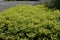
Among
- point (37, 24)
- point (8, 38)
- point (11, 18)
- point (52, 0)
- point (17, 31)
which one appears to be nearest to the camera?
point (8, 38)

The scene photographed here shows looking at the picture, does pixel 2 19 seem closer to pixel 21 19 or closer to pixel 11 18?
pixel 11 18

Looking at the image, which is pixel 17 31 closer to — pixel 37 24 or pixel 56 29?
pixel 37 24

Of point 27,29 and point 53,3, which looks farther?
point 53,3

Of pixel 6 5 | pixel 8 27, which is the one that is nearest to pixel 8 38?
pixel 8 27

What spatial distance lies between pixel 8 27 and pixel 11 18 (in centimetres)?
40

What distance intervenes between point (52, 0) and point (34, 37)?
6.69 ft

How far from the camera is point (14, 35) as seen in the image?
94.0 inches

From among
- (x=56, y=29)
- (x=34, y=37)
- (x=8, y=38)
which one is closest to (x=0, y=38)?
(x=8, y=38)

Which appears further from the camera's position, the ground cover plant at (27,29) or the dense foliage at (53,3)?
the dense foliage at (53,3)

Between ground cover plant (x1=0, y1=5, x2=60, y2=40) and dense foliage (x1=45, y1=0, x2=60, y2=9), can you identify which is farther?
dense foliage (x1=45, y1=0, x2=60, y2=9)

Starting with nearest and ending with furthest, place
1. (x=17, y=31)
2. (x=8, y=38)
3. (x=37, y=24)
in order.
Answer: (x=8, y=38) < (x=17, y=31) < (x=37, y=24)

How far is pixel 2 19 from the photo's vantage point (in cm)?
289

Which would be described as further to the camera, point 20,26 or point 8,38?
point 20,26

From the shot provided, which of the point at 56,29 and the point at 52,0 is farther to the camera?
the point at 52,0
